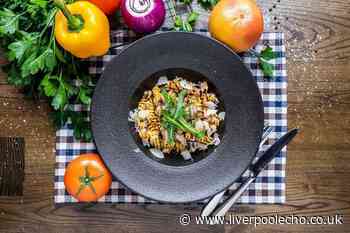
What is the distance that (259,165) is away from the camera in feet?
3.45

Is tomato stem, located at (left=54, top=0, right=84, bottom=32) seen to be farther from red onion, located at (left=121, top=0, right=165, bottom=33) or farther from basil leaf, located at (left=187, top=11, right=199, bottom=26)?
basil leaf, located at (left=187, top=11, right=199, bottom=26)

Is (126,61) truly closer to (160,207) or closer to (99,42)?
(99,42)

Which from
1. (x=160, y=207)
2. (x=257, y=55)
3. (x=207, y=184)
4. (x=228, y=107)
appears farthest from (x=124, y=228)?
(x=257, y=55)

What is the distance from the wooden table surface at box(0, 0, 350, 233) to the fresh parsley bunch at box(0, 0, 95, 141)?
0.07 meters

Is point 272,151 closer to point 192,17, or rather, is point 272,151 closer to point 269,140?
point 269,140

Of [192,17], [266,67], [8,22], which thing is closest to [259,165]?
[266,67]

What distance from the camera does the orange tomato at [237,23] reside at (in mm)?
983

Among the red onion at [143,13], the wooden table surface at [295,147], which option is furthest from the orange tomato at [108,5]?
the wooden table surface at [295,147]

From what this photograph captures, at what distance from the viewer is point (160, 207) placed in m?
1.12

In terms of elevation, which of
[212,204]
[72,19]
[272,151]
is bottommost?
[212,204]

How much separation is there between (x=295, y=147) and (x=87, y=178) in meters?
0.44

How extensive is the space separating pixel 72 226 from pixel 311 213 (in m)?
0.52

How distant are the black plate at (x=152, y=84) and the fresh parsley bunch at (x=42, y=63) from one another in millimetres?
73

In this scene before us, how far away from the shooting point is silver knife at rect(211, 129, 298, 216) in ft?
3.43
